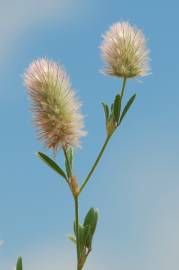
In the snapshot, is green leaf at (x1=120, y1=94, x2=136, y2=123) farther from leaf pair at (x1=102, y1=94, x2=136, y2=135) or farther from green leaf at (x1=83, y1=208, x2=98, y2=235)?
green leaf at (x1=83, y1=208, x2=98, y2=235)

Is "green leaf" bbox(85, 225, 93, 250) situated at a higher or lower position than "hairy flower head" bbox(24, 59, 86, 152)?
lower

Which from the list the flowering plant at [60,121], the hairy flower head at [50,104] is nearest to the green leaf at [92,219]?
the flowering plant at [60,121]

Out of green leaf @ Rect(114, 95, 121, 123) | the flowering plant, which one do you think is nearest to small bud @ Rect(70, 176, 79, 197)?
the flowering plant

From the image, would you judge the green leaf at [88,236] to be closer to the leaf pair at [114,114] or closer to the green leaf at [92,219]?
the green leaf at [92,219]

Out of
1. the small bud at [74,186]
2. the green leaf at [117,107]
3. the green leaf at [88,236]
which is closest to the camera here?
the small bud at [74,186]

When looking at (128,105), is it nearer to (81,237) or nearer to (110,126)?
(110,126)

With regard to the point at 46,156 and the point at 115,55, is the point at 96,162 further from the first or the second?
the point at 115,55

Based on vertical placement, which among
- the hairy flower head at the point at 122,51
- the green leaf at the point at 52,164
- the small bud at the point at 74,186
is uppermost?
the hairy flower head at the point at 122,51

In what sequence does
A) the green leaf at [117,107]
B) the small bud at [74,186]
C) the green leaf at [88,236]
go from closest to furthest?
the small bud at [74,186]
the green leaf at [88,236]
the green leaf at [117,107]
